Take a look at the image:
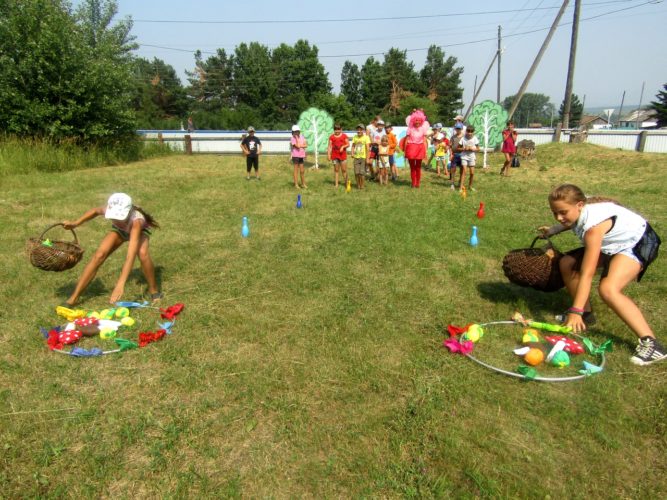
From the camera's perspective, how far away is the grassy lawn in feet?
9.41

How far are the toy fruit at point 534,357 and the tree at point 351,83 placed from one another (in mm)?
70987

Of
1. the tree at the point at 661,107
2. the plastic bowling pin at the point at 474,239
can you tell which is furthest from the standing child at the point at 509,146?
the tree at the point at 661,107

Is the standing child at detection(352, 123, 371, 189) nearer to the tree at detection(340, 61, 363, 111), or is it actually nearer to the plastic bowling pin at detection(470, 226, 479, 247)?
the plastic bowling pin at detection(470, 226, 479, 247)

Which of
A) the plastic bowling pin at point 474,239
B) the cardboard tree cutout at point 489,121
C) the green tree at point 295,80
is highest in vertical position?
the green tree at point 295,80

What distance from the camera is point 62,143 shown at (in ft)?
57.6

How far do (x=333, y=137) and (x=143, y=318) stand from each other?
10563 mm

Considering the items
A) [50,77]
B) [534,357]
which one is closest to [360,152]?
[534,357]

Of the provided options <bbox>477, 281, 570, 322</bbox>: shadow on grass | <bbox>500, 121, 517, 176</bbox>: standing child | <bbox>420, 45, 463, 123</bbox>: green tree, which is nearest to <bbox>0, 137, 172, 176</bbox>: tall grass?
<bbox>477, 281, 570, 322</bbox>: shadow on grass

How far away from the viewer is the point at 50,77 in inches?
685

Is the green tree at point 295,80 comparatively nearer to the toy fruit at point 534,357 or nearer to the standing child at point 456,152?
the standing child at point 456,152

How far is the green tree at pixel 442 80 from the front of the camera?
71.2m

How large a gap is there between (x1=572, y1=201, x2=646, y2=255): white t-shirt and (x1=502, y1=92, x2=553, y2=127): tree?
146 metres

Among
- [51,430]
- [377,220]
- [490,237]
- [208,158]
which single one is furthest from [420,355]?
[208,158]

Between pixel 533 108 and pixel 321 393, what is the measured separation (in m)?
175
